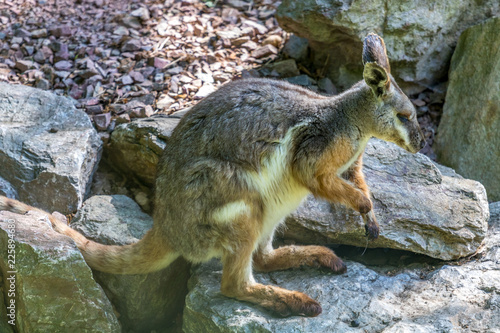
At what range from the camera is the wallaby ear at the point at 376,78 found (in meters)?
4.57

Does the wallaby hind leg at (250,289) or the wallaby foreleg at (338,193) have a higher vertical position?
the wallaby foreleg at (338,193)

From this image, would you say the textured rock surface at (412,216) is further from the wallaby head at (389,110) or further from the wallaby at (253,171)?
the wallaby head at (389,110)

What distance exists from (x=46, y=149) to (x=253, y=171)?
99.9 inches

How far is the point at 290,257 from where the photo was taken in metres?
5.25

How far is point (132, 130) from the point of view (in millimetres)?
6180

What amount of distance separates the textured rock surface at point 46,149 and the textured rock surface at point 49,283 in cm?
97

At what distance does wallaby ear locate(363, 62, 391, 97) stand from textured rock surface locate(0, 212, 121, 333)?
3035mm

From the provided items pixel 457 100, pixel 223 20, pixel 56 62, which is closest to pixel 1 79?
pixel 56 62

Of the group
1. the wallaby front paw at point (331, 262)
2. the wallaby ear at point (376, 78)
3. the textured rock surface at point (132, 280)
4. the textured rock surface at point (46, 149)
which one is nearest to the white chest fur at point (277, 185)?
the wallaby front paw at point (331, 262)

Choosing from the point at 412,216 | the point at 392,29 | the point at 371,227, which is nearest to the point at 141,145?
the point at 371,227

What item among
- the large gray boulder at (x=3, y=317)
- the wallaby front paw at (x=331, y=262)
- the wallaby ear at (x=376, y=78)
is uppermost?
the wallaby ear at (x=376, y=78)

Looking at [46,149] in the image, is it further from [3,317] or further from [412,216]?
[412,216]

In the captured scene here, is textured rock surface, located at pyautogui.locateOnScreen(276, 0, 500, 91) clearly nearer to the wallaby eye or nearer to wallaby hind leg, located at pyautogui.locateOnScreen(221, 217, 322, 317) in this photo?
the wallaby eye

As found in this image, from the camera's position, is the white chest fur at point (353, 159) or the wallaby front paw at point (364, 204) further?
the white chest fur at point (353, 159)
